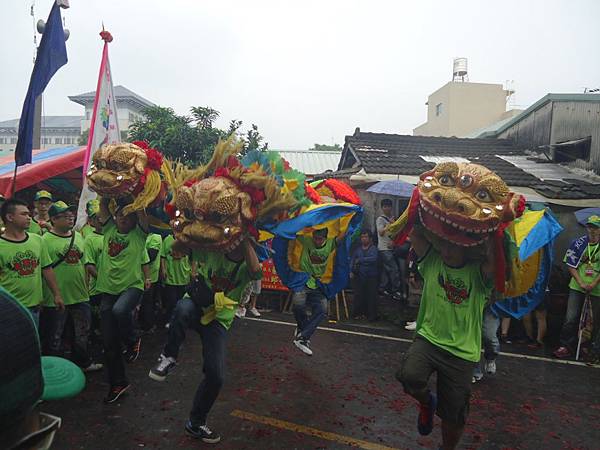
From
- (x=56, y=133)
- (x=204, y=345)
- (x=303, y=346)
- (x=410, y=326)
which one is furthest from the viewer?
(x=56, y=133)

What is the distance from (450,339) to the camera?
126 inches

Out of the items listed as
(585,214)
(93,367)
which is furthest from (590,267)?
(93,367)

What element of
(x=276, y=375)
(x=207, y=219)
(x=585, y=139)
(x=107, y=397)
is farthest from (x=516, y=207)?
(x=585, y=139)

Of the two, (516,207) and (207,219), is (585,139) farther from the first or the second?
(207,219)

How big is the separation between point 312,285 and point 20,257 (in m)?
3.23

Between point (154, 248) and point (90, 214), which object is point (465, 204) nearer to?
point (154, 248)

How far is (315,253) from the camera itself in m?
5.80

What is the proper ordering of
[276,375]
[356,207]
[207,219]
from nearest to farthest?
[207,219]
[276,375]
[356,207]

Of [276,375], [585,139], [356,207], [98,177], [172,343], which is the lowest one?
[276,375]

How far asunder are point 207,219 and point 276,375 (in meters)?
2.52

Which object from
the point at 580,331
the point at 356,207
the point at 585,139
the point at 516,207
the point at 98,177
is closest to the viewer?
the point at 516,207

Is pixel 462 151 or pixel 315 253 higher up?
pixel 462 151

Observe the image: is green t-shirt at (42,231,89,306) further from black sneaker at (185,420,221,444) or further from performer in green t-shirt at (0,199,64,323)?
black sneaker at (185,420,221,444)

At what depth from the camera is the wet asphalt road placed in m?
3.75
